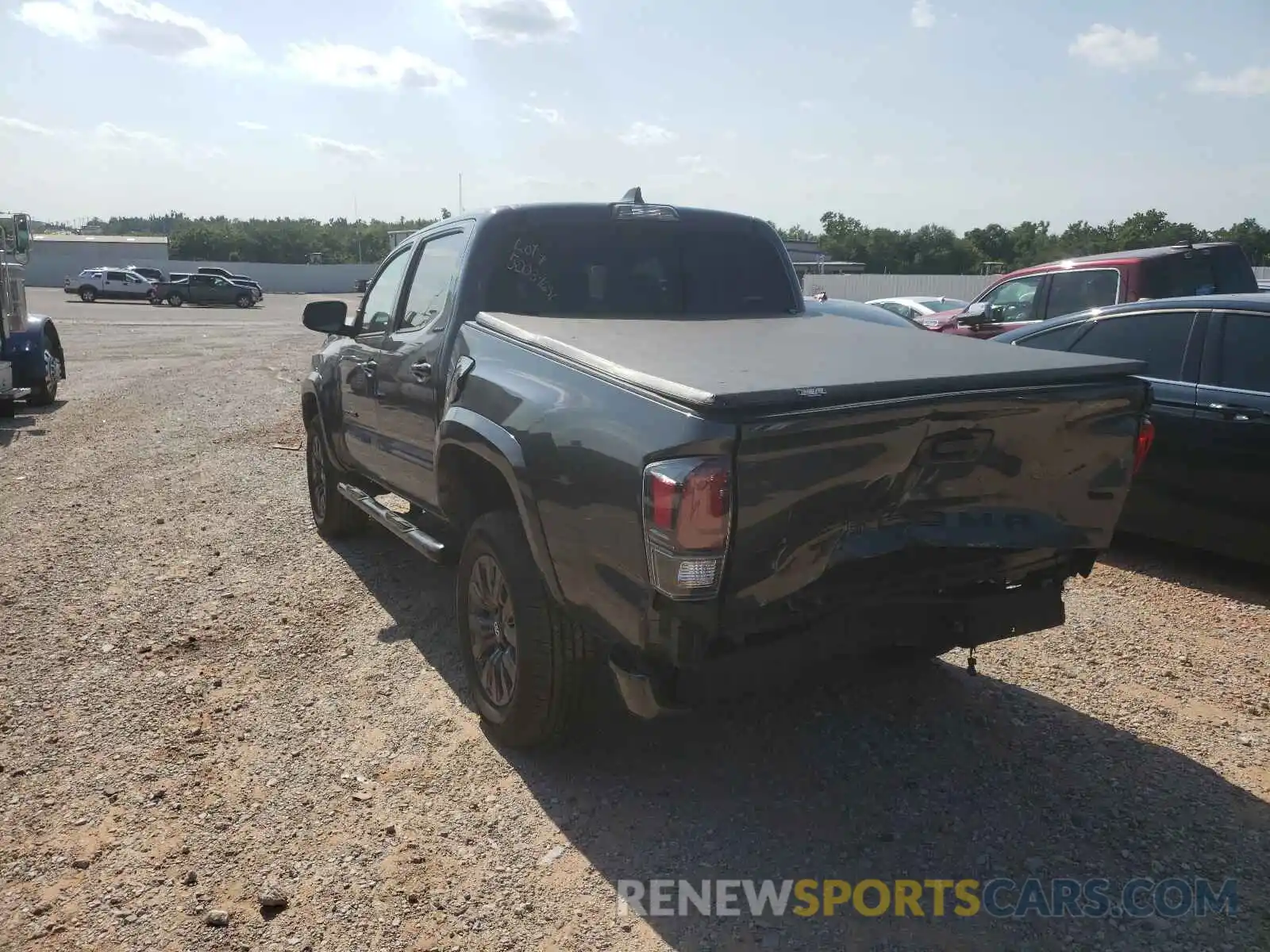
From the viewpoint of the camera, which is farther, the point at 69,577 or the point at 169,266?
the point at 169,266

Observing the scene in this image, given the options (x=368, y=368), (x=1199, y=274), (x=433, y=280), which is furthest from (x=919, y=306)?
(x=433, y=280)

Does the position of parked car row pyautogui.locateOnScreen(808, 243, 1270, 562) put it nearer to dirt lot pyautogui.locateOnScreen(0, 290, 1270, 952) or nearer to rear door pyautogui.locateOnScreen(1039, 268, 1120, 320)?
dirt lot pyautogui.locateOnScreen(0, 290, 1270, 952)

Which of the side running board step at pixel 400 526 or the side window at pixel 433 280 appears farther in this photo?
the side window at pixel 433 280

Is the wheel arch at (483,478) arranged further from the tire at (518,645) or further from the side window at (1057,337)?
the side window at (1057,337)

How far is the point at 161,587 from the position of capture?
560cm

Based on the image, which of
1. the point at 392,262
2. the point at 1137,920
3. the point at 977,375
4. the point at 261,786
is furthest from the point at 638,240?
the point at 1137,920

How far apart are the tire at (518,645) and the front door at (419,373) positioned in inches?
27.1

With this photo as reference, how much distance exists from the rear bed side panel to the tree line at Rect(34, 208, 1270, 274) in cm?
3848

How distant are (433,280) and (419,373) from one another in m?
0.61

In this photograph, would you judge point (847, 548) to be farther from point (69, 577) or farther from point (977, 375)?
point (69, 577)

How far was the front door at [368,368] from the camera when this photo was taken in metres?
5.21

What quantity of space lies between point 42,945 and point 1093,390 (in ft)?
11.5

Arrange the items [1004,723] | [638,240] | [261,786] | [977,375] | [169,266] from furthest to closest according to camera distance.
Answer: [169,266] < [638,240] < [1004,723] < [261,786] < [977,375]

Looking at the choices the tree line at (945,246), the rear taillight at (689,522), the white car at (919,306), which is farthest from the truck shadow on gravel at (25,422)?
the tree line at (945,246)
